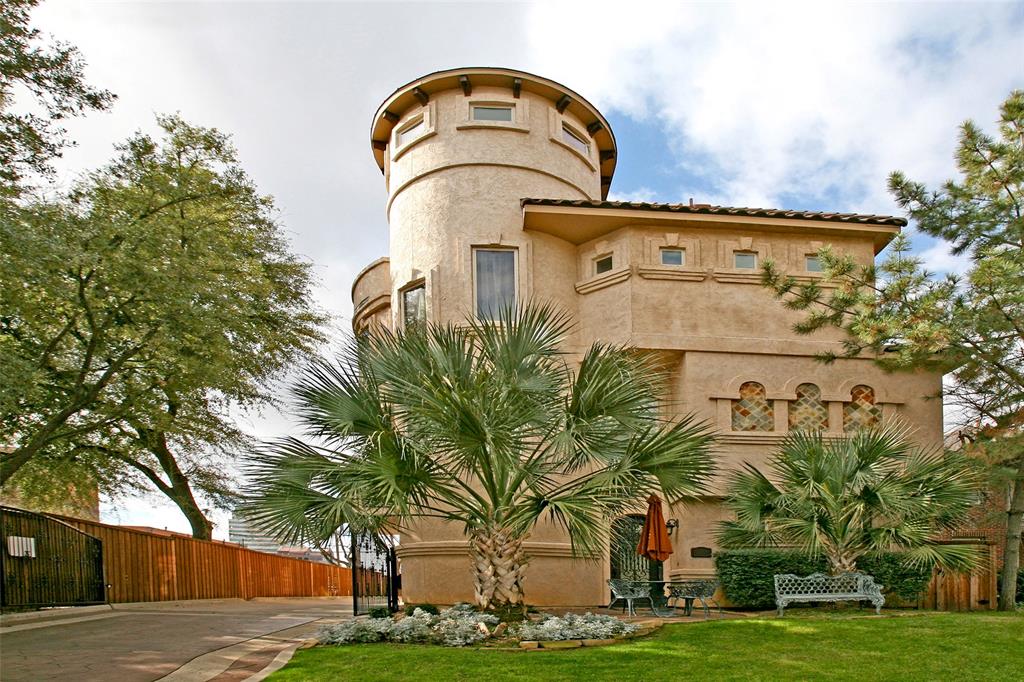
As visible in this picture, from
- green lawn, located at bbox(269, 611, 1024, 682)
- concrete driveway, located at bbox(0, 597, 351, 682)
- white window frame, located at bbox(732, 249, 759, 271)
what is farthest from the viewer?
white window frame, located at bbox(732, 249, 759, 271)

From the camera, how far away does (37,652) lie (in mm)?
10992

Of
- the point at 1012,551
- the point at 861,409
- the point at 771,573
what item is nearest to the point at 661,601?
the point at 771,573

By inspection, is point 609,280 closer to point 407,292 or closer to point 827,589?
point 407,292

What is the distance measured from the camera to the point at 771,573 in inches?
627

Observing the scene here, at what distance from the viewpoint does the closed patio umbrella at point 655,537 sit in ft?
49.7

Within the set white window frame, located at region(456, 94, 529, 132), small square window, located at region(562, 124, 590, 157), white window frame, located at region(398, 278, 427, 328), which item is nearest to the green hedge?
white window frame, located at region(398, 278, 427, 328)

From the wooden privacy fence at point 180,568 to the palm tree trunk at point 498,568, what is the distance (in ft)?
33.1

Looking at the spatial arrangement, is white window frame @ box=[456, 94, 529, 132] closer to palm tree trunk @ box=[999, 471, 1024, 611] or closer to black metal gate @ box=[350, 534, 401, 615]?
black metal gate @ box=[350, 534, 401, 615]

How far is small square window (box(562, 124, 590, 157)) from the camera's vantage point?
20703 mm

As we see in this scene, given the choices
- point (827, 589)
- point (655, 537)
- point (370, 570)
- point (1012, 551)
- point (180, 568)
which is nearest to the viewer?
point (827, 589)

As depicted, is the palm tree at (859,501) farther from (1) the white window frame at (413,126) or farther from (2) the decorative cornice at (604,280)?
(1) the white window frame at (413,126)

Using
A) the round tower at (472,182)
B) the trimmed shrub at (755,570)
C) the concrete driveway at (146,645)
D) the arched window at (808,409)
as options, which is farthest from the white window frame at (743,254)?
the concrete driveway at (146,645)

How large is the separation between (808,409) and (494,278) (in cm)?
757

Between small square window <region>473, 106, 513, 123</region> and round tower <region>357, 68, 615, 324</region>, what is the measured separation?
2cm
